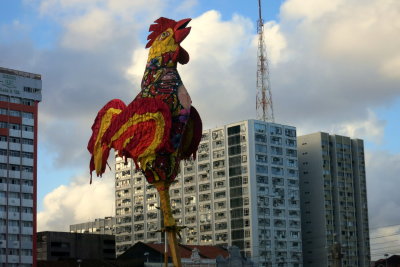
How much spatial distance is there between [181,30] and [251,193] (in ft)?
339

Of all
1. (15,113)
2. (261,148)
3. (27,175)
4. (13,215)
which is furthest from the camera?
(261,148)

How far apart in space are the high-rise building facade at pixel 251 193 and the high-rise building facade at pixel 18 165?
51.9 metres

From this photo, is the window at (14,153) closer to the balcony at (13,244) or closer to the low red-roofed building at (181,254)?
the balcony at (13,244)

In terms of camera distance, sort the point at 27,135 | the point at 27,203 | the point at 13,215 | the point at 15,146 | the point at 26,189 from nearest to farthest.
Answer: the point at 13,215, the point at 15,146, the point at 27,203, the point at 26,189, the point at 27,135

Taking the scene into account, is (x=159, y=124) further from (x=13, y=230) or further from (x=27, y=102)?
(x=27, y=102)

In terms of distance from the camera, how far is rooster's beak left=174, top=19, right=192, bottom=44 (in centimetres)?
8181

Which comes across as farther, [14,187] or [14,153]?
[14,153]

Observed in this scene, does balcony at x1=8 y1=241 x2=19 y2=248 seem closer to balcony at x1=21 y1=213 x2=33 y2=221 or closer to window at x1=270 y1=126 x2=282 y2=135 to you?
balcony at x1=21 y1=213 x2=33 y2=221

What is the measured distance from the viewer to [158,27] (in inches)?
3287

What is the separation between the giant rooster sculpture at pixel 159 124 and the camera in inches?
3088

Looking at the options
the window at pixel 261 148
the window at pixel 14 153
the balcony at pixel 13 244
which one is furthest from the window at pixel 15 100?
the window at pixel 261 148

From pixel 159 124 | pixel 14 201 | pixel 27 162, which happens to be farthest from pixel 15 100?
pixel 159 124

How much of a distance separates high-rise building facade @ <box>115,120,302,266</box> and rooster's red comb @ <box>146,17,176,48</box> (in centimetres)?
10074

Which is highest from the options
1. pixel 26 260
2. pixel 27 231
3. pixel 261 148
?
pixel 261 148
